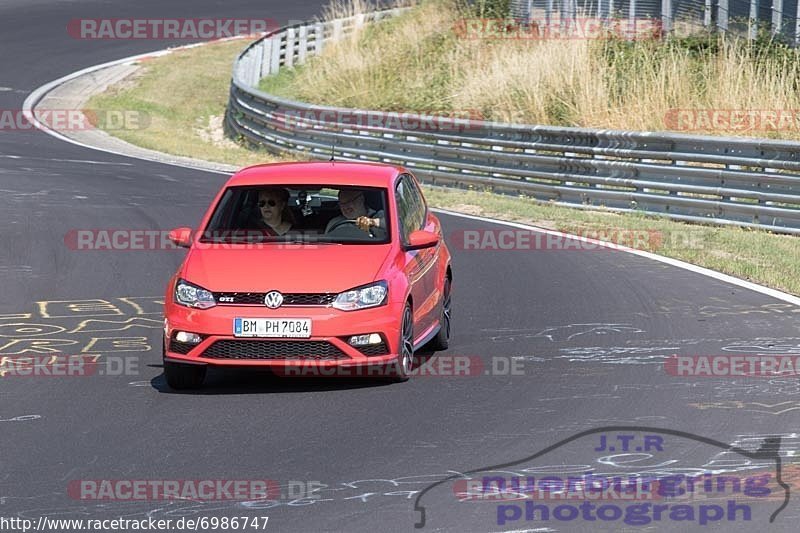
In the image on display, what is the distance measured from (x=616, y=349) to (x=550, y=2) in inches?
913

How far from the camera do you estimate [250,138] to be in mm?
31625

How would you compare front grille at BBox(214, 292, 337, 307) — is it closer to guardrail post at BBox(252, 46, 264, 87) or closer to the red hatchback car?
the red hatchback car

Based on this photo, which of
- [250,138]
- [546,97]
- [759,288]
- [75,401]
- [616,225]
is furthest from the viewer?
[250,138]

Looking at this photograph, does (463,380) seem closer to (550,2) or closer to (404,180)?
(404,180)

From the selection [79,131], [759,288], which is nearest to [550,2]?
[79,131]

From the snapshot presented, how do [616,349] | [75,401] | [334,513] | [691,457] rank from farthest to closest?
[616,349] → [75,401] → [691,457] → [334,513]

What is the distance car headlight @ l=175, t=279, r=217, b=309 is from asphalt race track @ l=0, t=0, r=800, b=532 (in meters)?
0.62

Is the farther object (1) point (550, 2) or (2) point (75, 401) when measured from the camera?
(1) point (550, 2)

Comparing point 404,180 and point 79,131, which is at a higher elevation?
point 404,180

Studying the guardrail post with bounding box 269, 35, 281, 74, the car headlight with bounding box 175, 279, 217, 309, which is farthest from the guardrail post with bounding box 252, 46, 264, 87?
the car headlight with bounding box 175, 279, 217, 309
